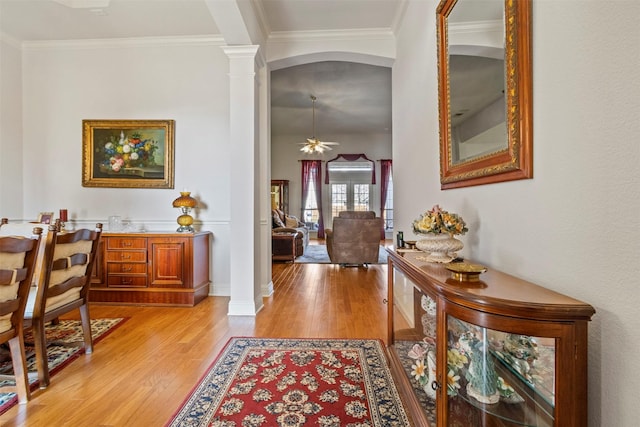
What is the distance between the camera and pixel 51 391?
1.71 m

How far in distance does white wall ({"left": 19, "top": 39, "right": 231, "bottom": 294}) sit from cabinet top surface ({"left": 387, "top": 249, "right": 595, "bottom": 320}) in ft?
10.3

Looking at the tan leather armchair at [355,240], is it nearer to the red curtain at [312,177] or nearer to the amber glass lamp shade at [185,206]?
the amber glass lamp shade at [185,206]

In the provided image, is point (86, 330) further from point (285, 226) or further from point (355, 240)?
point (285, 226)

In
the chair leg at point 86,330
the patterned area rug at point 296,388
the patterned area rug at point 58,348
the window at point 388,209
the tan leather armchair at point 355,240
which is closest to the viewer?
the patterned area rug at point 296,388

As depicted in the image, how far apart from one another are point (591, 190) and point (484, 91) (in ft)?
2.62

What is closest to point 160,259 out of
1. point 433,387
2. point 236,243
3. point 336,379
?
point 236,243

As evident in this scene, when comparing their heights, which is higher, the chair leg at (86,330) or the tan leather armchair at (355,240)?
the tan leather armchair at (355,240)

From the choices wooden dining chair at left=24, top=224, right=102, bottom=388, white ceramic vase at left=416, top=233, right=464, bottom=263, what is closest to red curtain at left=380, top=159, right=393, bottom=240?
white ceramic vase at left=416, top=233, right=464, bottom=263

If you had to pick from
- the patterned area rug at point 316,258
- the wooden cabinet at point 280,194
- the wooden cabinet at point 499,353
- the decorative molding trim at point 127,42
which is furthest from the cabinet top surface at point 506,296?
the wooden cabinet at point 280,194

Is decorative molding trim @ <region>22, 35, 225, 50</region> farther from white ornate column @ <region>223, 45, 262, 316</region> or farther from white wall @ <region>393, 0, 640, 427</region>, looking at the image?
white wall @ <region>393, 0, 640, 427</region>

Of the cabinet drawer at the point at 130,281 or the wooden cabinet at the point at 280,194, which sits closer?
the cabinet drawer at the point at 130,281

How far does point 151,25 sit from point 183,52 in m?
0.41

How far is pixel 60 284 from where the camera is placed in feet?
6.25

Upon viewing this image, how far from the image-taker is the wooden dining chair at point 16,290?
145cm
